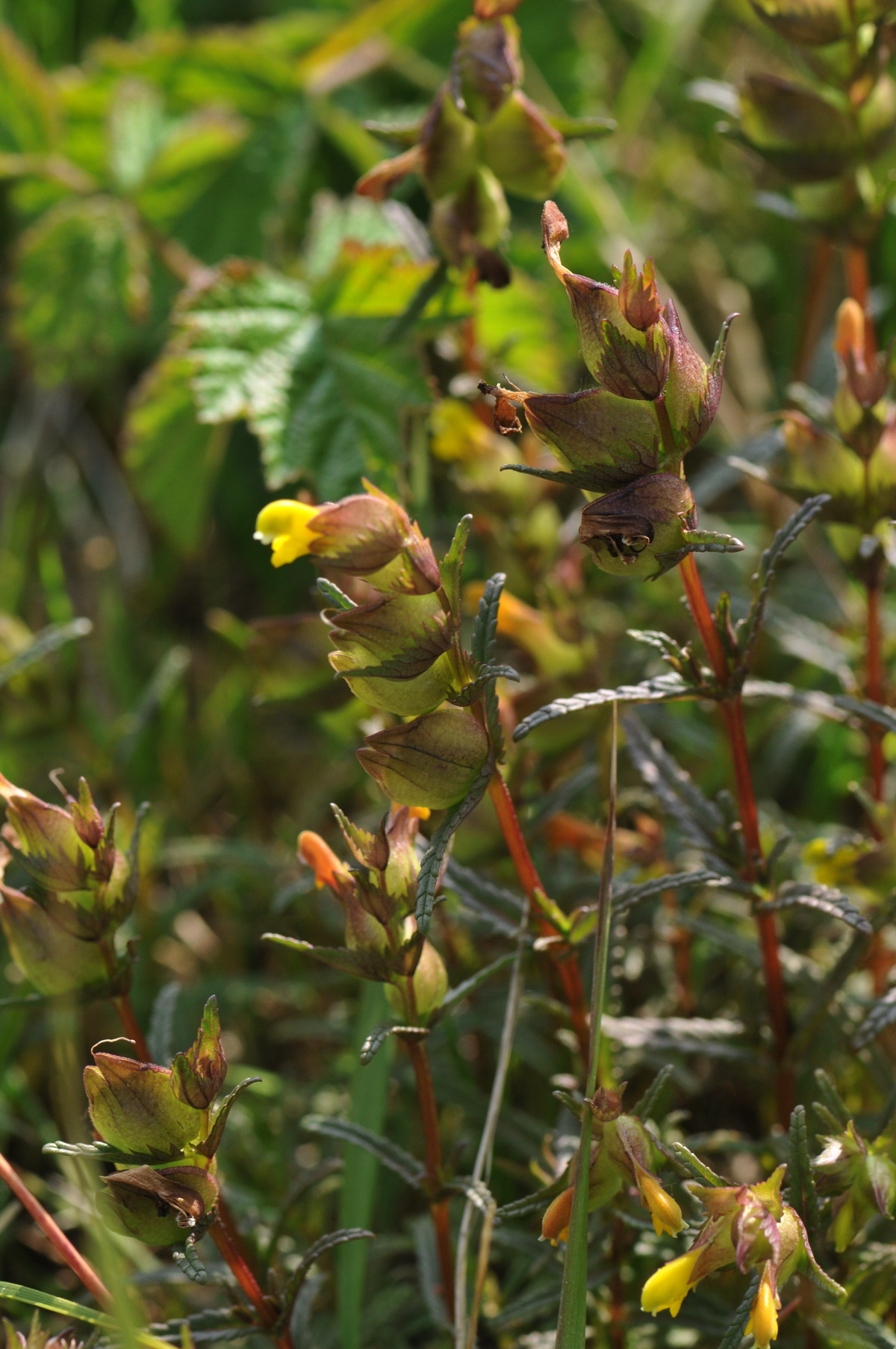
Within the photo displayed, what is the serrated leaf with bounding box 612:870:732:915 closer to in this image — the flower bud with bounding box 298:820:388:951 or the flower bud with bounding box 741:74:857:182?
the flower bud with bounding box 298:820:388:951

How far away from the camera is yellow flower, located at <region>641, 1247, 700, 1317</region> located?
34.9 inches

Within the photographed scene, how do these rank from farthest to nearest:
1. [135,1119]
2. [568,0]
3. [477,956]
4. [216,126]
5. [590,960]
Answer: [568,0] → [216,126] → [477,956] → [590,960] → [135,1119]

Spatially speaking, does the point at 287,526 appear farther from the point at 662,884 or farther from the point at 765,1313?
the point at 765,1313

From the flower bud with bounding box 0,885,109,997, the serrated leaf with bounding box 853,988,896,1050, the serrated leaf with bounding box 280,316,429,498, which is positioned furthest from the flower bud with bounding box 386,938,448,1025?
the serrated leaf with bounding box 280,316,429,498

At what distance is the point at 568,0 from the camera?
2846 mm

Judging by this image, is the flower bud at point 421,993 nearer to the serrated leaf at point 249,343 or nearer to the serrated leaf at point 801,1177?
the serrated leaf at point 801,1177

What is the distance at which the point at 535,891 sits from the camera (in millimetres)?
1123

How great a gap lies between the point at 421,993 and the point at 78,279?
1837 millimetres

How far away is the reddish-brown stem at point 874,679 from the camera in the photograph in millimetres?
1388

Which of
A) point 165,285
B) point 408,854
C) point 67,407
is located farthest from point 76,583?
point 408,854

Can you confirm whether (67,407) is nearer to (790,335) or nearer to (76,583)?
(76,583)

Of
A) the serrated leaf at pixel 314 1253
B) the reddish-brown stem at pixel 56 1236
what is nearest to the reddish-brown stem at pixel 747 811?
the serrated leaf at pixel 314 1253

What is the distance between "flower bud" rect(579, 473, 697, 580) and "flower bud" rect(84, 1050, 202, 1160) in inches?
21.6

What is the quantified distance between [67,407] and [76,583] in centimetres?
44
